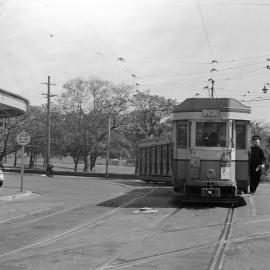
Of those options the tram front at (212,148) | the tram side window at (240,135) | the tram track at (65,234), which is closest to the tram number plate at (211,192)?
the tram front at (212,148)

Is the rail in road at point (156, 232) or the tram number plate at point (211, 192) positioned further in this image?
the tram number plate at point (211, 192)

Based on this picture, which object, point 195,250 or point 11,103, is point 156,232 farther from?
point 11,103

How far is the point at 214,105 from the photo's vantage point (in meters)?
17.2

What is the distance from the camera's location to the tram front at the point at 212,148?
16.8m

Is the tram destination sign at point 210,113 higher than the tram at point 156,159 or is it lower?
higher

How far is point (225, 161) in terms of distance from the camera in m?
16.8

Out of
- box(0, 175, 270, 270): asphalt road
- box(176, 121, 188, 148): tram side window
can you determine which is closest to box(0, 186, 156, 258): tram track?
box(0, 175, 270, 270): asphalt road

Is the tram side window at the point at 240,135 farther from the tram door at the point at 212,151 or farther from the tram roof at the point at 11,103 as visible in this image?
the tram roof at the point at 11,103

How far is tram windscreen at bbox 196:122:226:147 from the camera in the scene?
17.0 m

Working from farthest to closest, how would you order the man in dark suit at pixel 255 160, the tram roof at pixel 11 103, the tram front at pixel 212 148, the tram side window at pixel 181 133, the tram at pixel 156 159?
the tram at pixel 156 159, the tram roof at pixel 11 103, the tram side window at pixel 181 133, the tram front at pixel 212 148, the man in dark suit at pixel 255 160

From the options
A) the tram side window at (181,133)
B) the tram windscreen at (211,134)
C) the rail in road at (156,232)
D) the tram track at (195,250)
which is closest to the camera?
the tram track at (195,250)

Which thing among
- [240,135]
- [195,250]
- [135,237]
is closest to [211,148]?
[240,135]

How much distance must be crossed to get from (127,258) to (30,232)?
151 inches

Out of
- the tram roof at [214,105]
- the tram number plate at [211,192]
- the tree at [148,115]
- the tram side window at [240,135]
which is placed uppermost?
the tree at [148,115]
